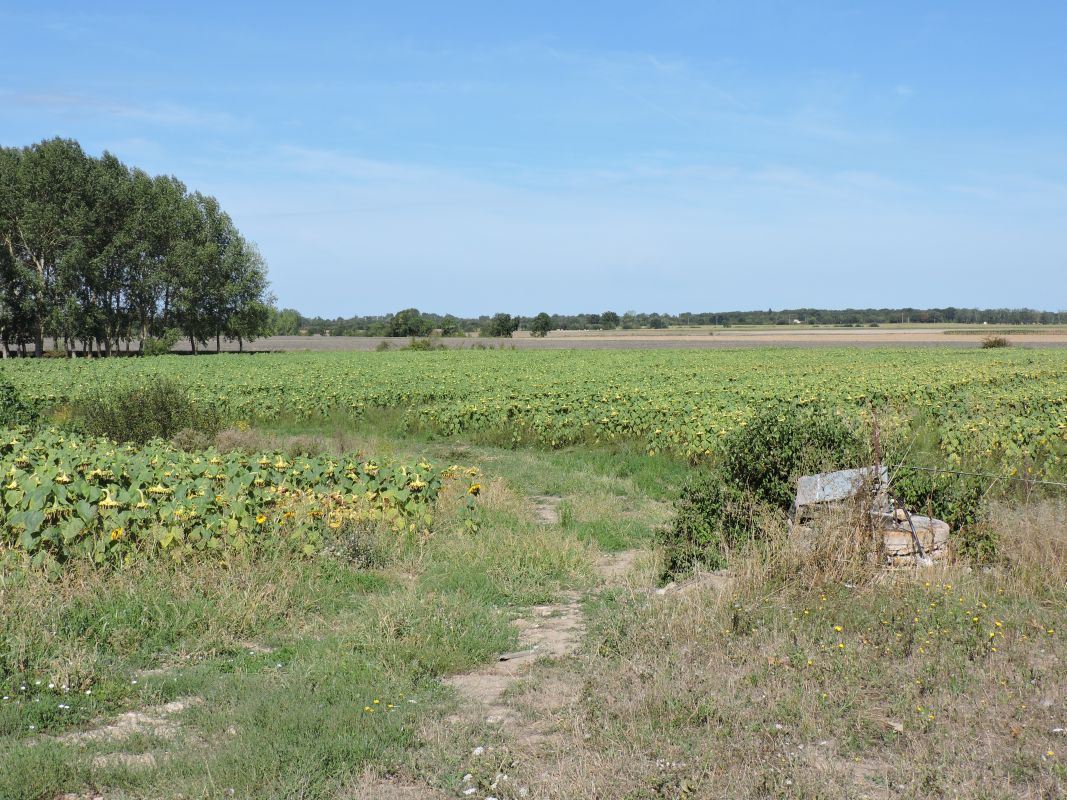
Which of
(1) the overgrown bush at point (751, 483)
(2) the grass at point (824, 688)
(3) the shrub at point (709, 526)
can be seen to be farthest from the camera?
(1) the overgrown bush at point (751, 483)

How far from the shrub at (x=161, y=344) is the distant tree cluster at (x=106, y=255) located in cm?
34

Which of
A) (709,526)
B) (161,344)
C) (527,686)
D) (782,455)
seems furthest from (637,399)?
(161,344)

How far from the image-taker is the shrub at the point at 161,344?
63656mm

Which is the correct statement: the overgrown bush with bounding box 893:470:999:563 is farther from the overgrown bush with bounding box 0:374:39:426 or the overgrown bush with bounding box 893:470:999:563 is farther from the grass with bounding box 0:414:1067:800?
the overgrown bush with bounding box 0:374:39:426

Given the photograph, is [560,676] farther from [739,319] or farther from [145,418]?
[739,319]

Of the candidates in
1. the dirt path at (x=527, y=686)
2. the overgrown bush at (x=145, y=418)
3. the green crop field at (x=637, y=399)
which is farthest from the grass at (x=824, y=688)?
the overgrown bush at (x=145, y=418)

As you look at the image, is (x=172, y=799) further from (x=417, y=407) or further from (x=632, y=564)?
(x=417, y=407)

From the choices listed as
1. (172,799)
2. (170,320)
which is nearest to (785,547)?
(172,799)

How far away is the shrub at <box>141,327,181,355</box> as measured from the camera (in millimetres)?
63656

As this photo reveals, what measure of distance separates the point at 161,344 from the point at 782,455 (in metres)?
63.5

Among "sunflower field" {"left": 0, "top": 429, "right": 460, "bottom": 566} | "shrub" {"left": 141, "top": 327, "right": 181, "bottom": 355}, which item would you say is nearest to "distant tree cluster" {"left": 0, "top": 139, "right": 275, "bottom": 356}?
"shrub" {"left": 141, "top": 327, "right": 181, "bottom": 355}

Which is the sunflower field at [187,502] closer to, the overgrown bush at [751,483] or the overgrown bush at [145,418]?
the overgrown bush at [751,483]

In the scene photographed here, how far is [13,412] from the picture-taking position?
1842cm

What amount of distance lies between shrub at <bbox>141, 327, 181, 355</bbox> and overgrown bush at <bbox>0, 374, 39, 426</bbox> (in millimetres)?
45697
